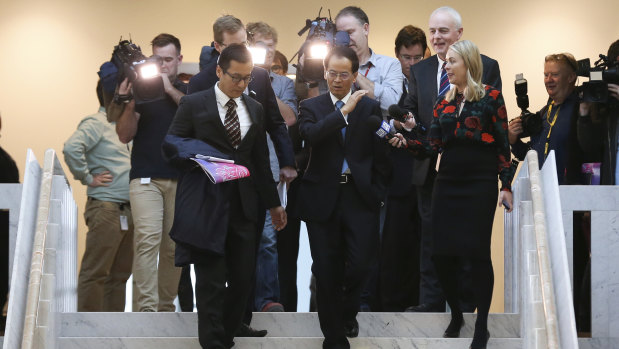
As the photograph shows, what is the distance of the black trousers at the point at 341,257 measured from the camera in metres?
5.63

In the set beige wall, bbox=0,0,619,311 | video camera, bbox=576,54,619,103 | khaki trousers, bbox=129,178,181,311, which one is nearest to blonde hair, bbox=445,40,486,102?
video camera, bbox=576,54,619,103

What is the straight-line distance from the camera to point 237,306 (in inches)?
217

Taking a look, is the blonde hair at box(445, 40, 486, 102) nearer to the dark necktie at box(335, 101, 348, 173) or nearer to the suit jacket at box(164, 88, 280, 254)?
the dark necktie at box(335, 101, 348, 173)

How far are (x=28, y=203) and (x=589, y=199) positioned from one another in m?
3.11

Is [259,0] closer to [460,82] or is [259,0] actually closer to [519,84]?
[519,84]

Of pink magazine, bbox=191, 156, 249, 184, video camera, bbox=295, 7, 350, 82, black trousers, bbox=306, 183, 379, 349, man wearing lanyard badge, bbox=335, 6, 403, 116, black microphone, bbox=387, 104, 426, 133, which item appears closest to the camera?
pink magazine, bbox=191, 156, 249, 184

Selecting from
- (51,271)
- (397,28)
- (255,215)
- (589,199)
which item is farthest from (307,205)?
(397,28)

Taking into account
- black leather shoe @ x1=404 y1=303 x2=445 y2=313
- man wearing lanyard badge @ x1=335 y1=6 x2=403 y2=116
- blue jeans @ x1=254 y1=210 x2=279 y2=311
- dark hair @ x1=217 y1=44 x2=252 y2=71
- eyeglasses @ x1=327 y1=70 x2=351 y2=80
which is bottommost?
black leather shoe @ x1=404 y1=303 x2=445 y2=313

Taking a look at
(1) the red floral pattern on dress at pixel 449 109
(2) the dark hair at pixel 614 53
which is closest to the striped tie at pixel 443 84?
(1) the red floral pattern on dress at pixel 449 109

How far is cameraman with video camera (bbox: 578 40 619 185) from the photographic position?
6.70 meters

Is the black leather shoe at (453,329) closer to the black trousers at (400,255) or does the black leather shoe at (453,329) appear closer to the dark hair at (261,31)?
the black trousers at (400,255)

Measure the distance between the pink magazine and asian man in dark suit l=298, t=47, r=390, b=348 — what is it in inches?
19.3

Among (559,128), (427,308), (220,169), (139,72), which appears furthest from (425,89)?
(220,169)

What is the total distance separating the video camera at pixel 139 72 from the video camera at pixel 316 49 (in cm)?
87
